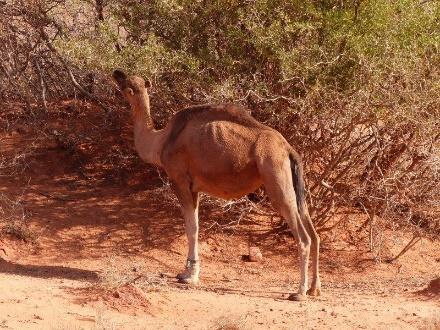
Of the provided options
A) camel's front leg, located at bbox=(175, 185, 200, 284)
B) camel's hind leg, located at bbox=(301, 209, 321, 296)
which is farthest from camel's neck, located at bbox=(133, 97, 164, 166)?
camel's hind leg, located at bbox=(301, 209, 321, 296)

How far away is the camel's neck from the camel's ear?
365mm

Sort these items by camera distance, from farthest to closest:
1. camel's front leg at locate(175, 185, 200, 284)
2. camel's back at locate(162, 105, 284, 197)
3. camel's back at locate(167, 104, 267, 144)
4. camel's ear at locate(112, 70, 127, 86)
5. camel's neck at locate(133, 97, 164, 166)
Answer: camel's ear at locate(112, 70, 127, 86) < camel's neck at locate(133, 97, 164, 166) < camel's front leg at locate(175, 185, 200, 284) < camel's back at locate(167, 104, 267, 144) < camel's back at locate(162, 105, 284, 197)

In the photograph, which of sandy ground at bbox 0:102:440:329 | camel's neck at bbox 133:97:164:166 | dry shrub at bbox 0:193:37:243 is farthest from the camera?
dry shrub at bbox 0:193:37:243

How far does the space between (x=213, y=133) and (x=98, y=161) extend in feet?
14.7

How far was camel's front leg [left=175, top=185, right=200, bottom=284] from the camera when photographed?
1142 cm

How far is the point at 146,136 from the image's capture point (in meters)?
12.0

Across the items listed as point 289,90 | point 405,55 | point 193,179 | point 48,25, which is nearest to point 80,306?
point 193,179

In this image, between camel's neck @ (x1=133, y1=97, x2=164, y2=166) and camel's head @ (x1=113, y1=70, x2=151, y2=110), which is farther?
camel's head @ (x1=113, y1=70, x2=151, y2=110)

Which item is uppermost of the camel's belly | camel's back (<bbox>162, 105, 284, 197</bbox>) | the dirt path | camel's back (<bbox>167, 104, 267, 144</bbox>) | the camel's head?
the camel's head

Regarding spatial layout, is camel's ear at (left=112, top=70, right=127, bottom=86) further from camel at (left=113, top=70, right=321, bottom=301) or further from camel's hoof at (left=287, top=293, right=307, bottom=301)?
camel's hoof at (left=287, top=293, right=307, bottom=301)

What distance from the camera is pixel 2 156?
1473 centimetres

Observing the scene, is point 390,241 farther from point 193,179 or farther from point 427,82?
point 193,179

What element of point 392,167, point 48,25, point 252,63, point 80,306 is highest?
point 48,25

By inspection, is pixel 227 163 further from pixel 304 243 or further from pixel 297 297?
pixel 297 297
